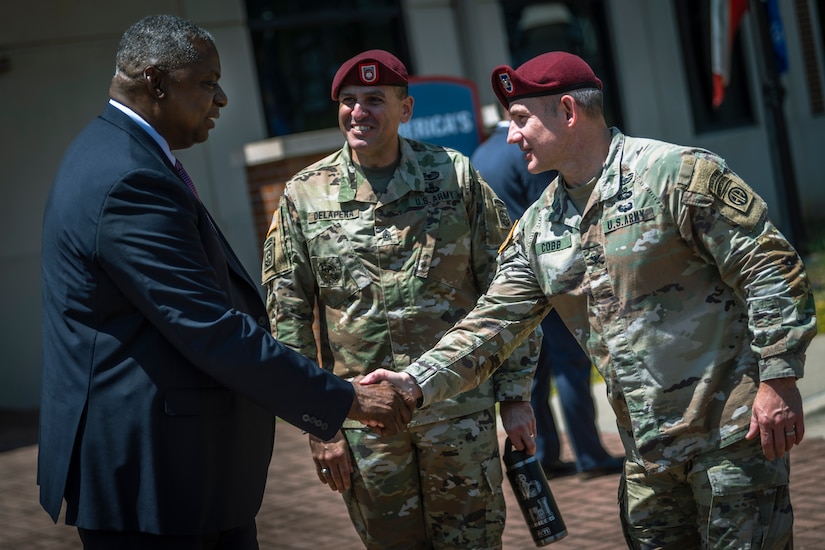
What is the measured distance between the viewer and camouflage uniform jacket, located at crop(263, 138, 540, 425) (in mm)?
4000

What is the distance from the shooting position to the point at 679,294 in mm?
3193

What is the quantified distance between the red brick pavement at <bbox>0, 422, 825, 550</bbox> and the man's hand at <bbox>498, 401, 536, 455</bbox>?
136 centimetres

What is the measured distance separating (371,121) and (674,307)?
4.61 ft

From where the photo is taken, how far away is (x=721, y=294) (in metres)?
3.20

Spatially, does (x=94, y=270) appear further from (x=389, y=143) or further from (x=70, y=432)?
A: (x=389, y=143)

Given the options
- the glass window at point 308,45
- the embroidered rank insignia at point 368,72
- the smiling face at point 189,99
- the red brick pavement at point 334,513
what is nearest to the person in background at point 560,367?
the red brick pavement at point 334,513

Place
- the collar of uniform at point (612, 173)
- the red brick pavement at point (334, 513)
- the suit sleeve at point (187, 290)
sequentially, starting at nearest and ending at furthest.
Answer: the suit sleeve at point (187, 290) → the collar of uniform at point (612, 173) → the red brick pavement at point (334, 513)

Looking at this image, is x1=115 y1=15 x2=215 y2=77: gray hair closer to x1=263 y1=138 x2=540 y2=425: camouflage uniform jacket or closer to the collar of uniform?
x1=263 y1=138 x2=540 y2=425: camouflage uniform jacket

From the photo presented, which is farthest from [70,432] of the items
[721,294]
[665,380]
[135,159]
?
[721,294]

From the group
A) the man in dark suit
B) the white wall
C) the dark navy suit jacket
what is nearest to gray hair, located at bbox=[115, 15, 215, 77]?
the man in dark suit

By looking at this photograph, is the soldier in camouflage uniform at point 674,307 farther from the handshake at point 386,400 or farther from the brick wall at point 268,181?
the brick wall at point 268,181

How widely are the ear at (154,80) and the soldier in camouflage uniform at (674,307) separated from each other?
104 cm

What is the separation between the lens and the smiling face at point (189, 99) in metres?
3.15

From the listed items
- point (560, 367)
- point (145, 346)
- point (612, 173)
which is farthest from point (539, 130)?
point (560, 367)
